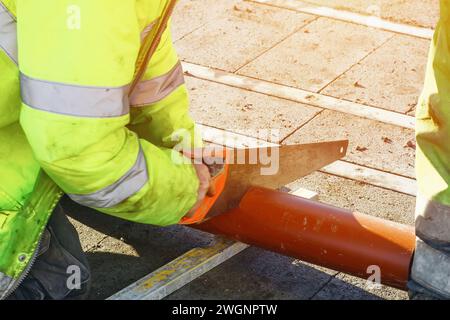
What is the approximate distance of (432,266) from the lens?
12.6 feet

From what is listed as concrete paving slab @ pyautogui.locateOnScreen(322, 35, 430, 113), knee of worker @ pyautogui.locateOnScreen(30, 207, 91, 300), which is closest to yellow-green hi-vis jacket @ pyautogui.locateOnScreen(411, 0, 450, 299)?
knee of worker @ pyautogui.locateOnScreen(30, 207, 91, 300)

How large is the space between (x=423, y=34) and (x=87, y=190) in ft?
12.5

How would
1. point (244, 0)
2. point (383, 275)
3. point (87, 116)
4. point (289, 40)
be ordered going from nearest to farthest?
1. point (87, 116)
2. point (383, 275)
3. point (289, 40)
4. point (244, 0)

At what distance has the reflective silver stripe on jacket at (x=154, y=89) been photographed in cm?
391

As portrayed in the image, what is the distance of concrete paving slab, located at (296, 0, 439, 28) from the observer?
21.8ft

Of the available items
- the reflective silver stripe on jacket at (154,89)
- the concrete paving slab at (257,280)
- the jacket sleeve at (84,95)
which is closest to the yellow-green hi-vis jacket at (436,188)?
the concrete paving slab at (257,280)

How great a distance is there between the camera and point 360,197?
484 centimetres

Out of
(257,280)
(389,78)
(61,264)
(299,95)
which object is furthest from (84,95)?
(389,78)

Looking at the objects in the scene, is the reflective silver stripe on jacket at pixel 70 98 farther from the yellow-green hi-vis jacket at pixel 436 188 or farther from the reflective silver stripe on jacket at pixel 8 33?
the yellow-green hi-vis jacket at pixel 436 188

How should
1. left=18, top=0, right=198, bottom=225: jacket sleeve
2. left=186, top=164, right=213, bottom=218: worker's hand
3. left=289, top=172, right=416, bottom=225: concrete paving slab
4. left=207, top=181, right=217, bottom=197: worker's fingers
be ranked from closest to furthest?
left=18, top=0, right=198, bottom=225: jacket sleeve, left=186, top=164, right=213, bottom=218: worker's hand, left=207, top=181, right=217, bottom=197: worker's fingers, left=289, top=172, right=416, bottom=225: concrete paving slab

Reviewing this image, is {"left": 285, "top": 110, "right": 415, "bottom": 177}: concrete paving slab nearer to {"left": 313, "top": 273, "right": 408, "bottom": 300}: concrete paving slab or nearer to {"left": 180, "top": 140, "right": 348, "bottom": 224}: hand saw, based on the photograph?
{"left": 180, "top": 140, "right": 348, "bottom": 224}: hand saw

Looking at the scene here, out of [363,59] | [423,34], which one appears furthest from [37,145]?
[423,34]

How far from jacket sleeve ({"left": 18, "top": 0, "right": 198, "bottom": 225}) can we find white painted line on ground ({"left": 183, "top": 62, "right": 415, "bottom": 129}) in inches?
96.8

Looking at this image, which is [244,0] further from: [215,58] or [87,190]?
[87,190]
